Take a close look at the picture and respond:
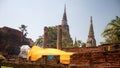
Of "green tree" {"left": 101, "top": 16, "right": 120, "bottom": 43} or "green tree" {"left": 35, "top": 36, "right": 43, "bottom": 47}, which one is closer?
"green tree" {"left": 101, "top": 16, "right": 120, "bottom": 43}

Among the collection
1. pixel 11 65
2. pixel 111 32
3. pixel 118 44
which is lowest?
pixel 11 65

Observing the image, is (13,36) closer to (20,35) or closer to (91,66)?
(20,35)

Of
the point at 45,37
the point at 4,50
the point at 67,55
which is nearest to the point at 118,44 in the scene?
the point at 67,55

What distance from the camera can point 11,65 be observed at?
521 inches

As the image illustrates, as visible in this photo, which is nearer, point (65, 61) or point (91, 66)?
point (91, 66)

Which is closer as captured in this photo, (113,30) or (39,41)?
(113,30)

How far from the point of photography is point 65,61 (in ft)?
38.0

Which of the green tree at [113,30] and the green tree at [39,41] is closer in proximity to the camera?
the green tree at [113,30]

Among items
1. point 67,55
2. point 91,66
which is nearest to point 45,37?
point 67,55

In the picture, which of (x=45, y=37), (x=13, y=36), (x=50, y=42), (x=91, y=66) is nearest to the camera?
(x=91, y=66)

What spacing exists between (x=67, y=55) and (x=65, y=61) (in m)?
0.40

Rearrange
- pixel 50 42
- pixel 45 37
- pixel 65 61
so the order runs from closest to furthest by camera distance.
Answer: pixel 65 61 → pixel 45 37 → pixel 50 42

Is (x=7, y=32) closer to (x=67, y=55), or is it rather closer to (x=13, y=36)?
(x=13, y=36)

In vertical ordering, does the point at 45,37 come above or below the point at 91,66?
above
